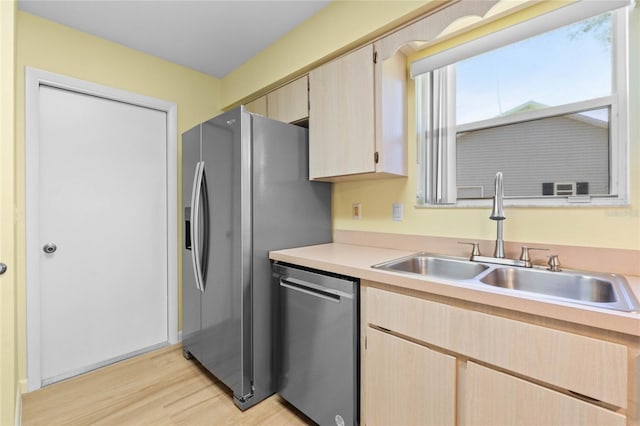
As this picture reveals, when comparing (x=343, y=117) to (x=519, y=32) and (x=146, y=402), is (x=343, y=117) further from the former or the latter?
(x=146, y=402)

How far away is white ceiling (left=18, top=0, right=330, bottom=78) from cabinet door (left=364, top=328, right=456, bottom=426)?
A: 2.05 meters

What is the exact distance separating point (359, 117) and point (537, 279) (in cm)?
122

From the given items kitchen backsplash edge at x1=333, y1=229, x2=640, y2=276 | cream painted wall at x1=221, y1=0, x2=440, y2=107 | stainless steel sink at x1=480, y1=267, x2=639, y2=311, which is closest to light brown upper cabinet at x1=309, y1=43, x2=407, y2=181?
cream painted wall at x1=221, y1=0, x2=440, y2=107

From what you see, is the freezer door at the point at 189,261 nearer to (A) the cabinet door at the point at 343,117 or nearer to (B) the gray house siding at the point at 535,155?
(A) the cabinet door at the point at 343,117

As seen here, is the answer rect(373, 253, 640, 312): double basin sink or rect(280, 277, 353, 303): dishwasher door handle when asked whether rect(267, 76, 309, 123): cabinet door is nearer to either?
rect(280, 277, 353, 303): dishwasher door handle

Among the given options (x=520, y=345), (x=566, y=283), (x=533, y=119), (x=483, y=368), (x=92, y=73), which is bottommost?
(x=483, y=368)

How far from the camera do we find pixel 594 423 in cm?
81

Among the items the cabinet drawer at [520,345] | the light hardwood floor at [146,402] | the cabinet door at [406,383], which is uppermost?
the cabinet drawer at [520,345]

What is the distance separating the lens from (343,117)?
6.00ft

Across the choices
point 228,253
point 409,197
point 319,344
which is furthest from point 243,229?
point 409,197

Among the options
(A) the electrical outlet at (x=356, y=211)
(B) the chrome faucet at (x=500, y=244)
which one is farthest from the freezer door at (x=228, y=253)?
(B) the chrome faucet at (x=500, y=244)

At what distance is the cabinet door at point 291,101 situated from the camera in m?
2.11

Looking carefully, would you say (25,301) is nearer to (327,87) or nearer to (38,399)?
(38,399)

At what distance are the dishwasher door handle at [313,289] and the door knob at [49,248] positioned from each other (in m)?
1.65
